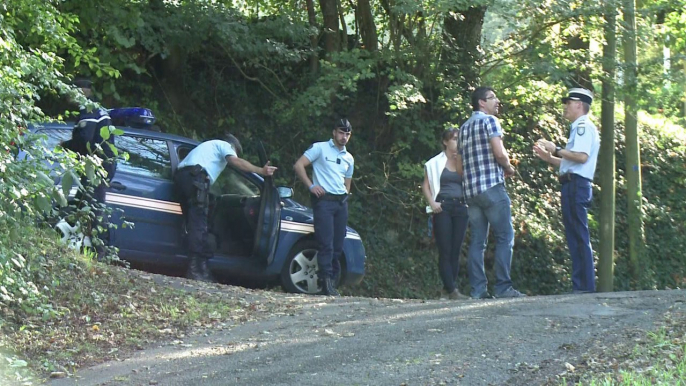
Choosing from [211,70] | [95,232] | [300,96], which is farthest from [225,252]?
[211,70]

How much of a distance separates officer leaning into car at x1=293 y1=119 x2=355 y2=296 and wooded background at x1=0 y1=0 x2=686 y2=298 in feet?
8.65

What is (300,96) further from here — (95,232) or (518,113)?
(95,232)

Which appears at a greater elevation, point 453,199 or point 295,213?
point 453,199

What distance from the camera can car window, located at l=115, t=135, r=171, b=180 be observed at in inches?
416

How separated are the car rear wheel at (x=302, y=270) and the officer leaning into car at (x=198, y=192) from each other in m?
0.94

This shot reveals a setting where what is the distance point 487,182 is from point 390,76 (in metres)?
4.73

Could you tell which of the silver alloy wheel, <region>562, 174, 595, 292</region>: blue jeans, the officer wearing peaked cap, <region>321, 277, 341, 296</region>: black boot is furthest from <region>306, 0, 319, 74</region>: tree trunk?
<region>562, 174, 595, 292</region>: blue jeans

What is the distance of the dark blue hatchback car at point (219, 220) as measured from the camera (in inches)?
412

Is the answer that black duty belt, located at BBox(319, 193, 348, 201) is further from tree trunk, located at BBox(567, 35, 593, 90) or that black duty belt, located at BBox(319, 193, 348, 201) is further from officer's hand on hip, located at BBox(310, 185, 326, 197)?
tree trunk, located at BBox(567, 35, 593, 90)

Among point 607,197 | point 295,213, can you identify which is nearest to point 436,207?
point 295,213

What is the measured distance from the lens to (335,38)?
15367mm

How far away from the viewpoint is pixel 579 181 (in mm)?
9945

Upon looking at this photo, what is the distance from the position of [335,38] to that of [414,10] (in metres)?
2.41

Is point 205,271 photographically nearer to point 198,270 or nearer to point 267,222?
point 198,270
